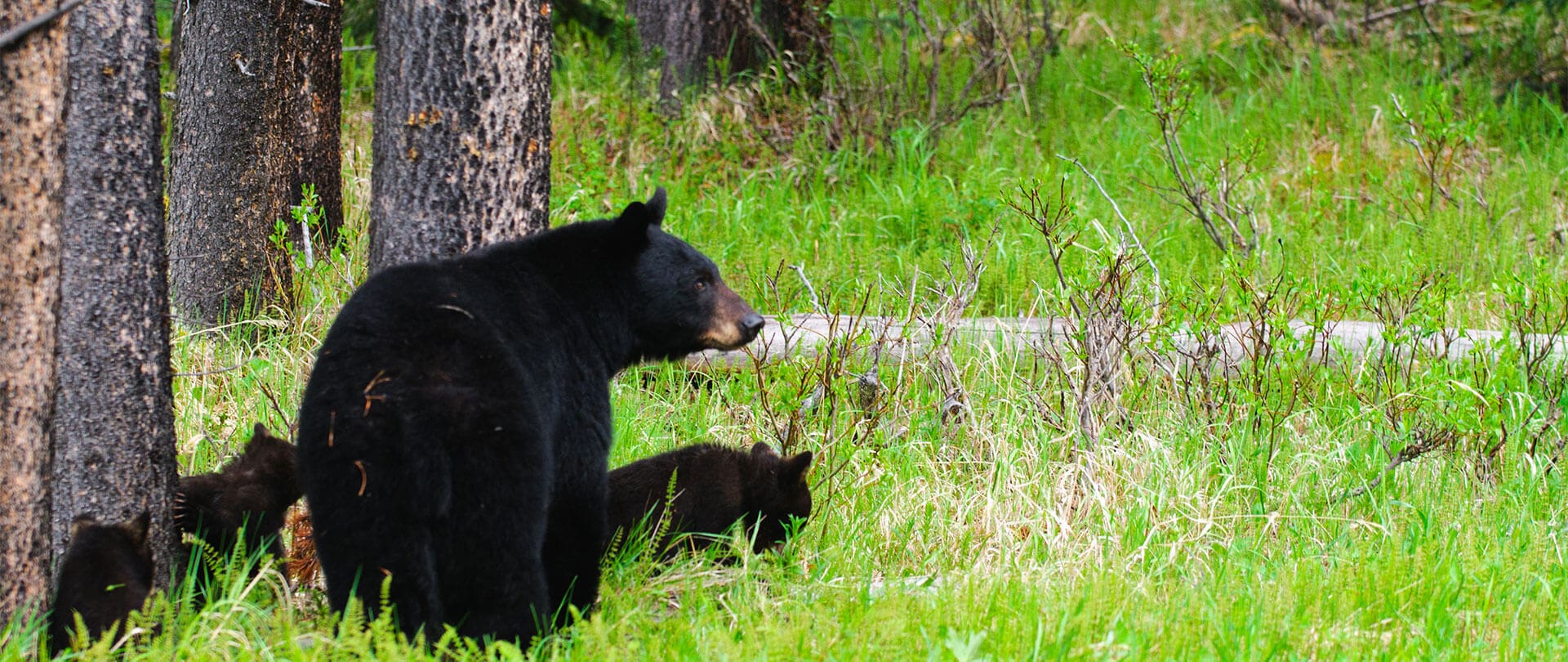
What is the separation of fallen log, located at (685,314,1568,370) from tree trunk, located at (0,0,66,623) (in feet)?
9.58

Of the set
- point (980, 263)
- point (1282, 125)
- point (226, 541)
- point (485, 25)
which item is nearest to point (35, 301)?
point (226, 541)

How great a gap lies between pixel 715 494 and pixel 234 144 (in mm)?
3325

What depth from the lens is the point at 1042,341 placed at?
5.83 m

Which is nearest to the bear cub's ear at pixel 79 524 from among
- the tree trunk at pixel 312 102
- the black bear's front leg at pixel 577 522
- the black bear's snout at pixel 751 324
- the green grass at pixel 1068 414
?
the green grass at pixel 1068 414

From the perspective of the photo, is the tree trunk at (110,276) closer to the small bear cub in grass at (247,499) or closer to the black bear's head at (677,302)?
the small bear cub in grass at (247,499)

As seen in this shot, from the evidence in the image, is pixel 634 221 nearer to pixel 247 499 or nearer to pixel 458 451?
pixel 458 451

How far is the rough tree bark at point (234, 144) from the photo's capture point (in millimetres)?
6285

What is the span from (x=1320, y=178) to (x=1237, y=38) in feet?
11.2

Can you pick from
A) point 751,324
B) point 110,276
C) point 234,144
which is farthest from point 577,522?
point 234,144

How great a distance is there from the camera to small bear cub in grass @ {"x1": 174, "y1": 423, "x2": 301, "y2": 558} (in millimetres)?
3842

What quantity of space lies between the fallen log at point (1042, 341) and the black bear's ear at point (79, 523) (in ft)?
8.74

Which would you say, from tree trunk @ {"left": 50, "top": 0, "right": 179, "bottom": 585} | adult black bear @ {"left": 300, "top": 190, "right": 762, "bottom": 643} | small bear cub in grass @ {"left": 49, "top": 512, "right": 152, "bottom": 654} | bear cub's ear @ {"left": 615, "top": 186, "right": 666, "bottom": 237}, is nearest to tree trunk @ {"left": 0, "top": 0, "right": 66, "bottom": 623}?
small bear cub in grass @ {"left": 49, "top": 512, "right": 152, "bottom": 654}

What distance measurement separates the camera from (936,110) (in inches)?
378

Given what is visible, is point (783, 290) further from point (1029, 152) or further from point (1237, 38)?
point (1237, 38)
